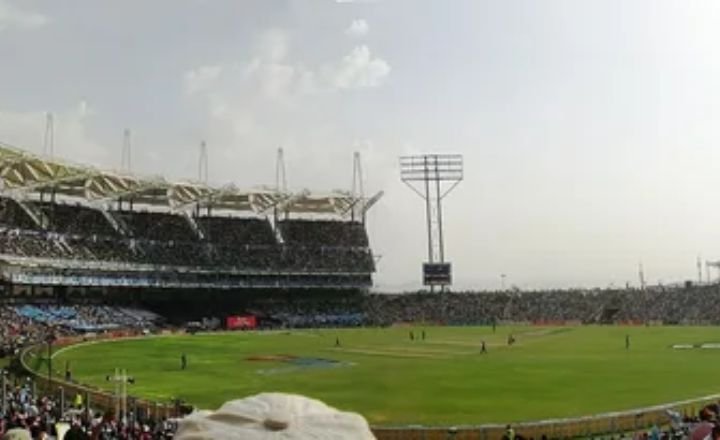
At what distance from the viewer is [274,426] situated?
3.83 metres

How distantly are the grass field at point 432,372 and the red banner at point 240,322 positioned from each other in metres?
17.5

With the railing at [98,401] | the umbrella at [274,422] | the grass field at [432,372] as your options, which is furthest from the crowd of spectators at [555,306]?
the umbrella at [274,422]

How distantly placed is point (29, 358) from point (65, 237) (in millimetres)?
40192

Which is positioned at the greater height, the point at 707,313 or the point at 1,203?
the point at 1,203

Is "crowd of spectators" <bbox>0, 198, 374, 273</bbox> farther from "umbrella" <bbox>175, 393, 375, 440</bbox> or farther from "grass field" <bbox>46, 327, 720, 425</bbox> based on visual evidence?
"umbrella" <bbox>175, 393, 375, 440</bbox>

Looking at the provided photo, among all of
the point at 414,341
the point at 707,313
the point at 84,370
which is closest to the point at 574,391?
the point at 84,370

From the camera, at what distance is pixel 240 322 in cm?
9412

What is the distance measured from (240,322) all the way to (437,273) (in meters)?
26.2

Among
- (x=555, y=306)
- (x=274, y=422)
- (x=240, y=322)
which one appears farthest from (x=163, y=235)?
(x=274, y=422)

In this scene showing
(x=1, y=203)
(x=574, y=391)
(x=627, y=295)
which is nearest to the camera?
(x=574, y=391)

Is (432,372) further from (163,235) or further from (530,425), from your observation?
(163,235)

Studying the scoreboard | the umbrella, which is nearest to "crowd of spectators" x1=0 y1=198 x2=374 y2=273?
the scoreboard

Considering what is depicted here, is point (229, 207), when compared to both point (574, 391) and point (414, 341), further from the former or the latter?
point (574, 391)

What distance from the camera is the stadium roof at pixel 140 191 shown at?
7575 cm
